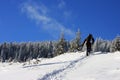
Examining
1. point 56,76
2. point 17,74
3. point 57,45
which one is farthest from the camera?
point 57,45

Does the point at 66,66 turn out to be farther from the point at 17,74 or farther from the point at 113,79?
the point at 113,79

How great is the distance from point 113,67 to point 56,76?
490 cm

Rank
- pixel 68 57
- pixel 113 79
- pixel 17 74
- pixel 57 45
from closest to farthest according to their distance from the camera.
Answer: pixel 113 79, pixel 17 74, pixel 68 57, pixel 57 45

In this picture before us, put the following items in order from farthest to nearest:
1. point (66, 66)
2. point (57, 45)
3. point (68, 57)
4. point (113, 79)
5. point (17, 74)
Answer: point (57, 45)
point (68, 57)
point (66, 66)
point (17, 74)
point (113, 79)

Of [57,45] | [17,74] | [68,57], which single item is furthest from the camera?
[57,45]

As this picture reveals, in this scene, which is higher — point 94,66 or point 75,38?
point 75,38

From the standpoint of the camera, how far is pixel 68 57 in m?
36.6

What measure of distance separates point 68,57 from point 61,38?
5780 cm

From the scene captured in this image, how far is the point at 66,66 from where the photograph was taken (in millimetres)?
28375

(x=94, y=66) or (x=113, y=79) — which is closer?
(x=113, y=79)

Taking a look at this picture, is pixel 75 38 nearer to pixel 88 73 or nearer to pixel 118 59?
pixel 118 59

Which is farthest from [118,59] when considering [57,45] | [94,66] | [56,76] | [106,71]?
[57,45]

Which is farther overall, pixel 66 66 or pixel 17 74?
pixel 66 66

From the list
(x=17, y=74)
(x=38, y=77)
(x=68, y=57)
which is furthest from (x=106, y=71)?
(x=68, y=57)
